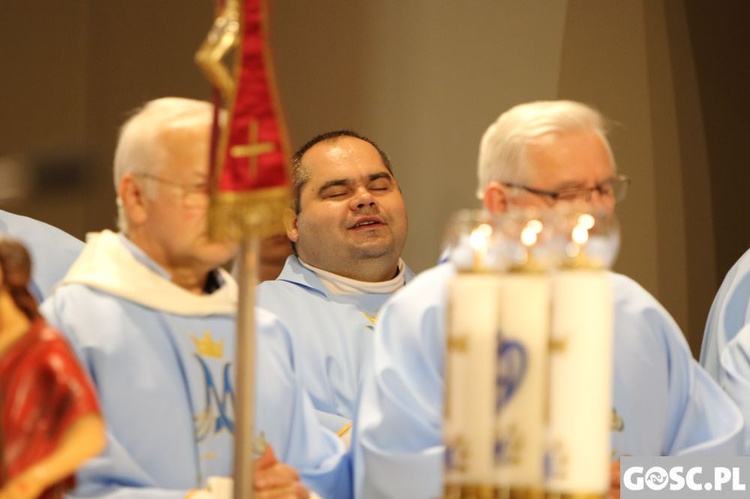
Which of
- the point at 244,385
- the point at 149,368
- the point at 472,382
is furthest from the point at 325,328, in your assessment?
the point at 472,382

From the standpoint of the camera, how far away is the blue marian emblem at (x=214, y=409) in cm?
241

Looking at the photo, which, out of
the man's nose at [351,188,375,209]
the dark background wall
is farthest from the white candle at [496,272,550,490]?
the dark background wall

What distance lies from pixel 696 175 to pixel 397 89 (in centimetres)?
128

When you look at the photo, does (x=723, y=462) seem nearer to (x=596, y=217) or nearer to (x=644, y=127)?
(x=596, y=217)

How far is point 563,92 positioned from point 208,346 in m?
3.15

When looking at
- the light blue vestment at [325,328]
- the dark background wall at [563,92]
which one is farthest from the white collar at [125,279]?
the dark background wall at [563,92]

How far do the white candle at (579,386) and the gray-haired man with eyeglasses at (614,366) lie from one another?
73 cm

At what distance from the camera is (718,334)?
→ 360 centimetres

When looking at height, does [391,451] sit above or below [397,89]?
below

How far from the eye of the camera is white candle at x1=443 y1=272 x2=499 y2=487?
72.0 inches

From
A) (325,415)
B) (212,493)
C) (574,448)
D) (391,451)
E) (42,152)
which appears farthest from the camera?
(325,415)

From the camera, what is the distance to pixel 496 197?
2.87m

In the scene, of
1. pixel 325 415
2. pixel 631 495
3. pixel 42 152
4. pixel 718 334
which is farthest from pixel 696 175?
pixel 42 152

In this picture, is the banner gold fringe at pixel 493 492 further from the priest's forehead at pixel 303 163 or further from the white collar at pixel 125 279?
the priest's forehead at pixel 303 163
